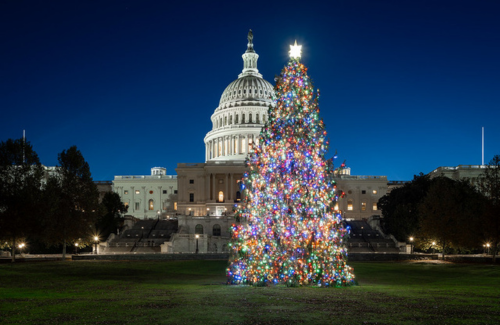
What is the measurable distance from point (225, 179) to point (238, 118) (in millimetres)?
24170

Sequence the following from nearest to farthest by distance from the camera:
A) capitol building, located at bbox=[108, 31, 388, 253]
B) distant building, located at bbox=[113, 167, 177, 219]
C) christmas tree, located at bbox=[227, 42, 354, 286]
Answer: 1. christmas tree, located at bbox=[227, 42, 354, 286]
2. capitol building, located at bbox=[108, 31, 388, 253]
3. distant building, located at bbox=[113, 167, 177, 219]

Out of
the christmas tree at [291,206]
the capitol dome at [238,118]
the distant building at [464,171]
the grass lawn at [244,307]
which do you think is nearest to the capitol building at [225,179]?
the capitol dome at [238,118]

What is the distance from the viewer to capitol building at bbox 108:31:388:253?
121938 millimetres

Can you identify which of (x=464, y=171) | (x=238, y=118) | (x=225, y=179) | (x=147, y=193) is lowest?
(x=147, y=193)

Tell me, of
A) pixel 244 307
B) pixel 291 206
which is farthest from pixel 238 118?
pixel 244 307

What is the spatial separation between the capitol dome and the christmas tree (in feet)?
350

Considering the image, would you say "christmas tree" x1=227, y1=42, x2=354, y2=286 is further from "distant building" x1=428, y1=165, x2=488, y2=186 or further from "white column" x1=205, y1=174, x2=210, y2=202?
"distant building" x1=428, y1=165, x2=488, y2=186

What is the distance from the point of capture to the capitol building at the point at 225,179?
400 feet

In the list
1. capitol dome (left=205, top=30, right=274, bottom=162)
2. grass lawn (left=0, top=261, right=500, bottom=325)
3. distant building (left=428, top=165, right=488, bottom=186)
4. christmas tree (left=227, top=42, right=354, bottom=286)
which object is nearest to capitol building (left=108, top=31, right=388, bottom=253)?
capitol dome (left=205, top=30, right=274, bottom=162)

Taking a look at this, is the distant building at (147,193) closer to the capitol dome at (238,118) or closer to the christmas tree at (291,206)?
the capitol dome at (238,118)

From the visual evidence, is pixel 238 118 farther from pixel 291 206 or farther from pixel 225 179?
pixel 291 206

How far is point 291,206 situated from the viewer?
25219 millimetres

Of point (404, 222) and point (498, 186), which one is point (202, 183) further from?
point (498, 186)

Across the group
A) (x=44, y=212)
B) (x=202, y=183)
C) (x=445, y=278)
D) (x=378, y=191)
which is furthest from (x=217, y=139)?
(x=445, y=278)
